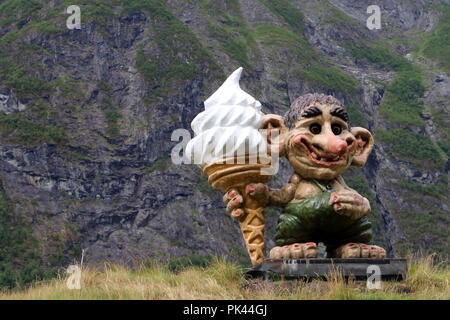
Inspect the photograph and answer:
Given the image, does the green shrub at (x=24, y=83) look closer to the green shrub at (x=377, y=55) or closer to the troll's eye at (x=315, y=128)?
the green shrub at (x=377, y=55)

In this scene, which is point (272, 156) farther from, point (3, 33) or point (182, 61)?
point (3, 33)

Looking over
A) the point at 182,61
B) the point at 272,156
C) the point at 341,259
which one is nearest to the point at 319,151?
the point at 272,156

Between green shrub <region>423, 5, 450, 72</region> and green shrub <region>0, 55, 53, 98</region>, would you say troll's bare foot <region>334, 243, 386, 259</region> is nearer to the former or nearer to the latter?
green shrub <region>0, 55, 53, 98</region>

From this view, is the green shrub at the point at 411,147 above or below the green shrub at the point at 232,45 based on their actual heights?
below

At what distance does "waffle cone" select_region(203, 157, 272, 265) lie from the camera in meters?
7.19

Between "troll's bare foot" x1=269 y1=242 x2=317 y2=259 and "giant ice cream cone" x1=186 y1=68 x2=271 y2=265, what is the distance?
1.89 feet

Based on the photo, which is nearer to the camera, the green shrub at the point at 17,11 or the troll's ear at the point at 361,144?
the troll's ear at the point at 361,144

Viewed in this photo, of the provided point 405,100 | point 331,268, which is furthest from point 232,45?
point 331,268

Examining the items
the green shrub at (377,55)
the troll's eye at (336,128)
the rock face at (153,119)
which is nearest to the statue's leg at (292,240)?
the troll's eye at (336,128)

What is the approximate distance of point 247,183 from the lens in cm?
731

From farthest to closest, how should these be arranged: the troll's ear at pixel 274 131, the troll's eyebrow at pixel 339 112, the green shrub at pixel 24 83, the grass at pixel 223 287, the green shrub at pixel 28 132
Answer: the green shrub at pixel 24 83 < the green shrub at pixel 28 132 < the troll's ear at pixel 274 131 < the troll's eyebrow at pixel 339 112 < the grass at pixel 223 287

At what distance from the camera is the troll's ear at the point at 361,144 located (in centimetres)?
767

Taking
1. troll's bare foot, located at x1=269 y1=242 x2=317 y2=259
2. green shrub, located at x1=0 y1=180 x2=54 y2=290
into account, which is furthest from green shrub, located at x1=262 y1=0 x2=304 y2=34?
troll's bare foot, located at x1=269 y1=242 x2=317 y2=259
